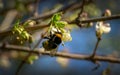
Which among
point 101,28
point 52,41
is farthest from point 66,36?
point 101,28

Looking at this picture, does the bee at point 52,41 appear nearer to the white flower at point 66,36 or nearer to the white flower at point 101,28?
the white flower at point 66,36

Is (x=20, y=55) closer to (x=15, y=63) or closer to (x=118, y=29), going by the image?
(x=15, y=63)

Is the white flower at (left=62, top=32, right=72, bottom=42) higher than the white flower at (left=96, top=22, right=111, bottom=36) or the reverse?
higher

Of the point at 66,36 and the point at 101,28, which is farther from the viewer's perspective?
the point at 101,28

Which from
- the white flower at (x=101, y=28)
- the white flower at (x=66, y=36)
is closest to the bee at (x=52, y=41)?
the white flower at (x=66, y=36)

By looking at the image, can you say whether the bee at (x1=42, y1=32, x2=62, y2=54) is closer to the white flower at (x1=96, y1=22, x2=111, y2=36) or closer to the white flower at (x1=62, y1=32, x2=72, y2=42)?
the white flower at (x1=62, y1=32, x2=72, y2=42)

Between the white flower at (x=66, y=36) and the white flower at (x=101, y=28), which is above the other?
the white flower at (x=66, y=36)

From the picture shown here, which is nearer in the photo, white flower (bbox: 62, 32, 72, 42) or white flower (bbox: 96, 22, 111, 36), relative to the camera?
white flower (bbox: 62, 32, 72, 42)

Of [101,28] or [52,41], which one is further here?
[101,28]

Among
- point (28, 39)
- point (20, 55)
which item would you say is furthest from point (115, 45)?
point (28, 39)

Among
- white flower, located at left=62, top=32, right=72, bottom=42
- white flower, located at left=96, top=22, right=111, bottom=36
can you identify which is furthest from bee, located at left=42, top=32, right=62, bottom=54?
white flower, located at left=96, top=22, right=111, bottom=36

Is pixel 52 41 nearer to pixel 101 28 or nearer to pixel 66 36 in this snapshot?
pixel 66 36
